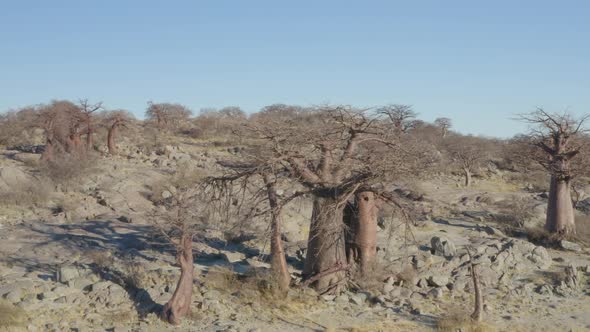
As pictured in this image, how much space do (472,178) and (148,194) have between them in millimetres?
16585

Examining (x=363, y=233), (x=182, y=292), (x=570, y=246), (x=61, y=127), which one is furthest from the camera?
(x=61, y=127)

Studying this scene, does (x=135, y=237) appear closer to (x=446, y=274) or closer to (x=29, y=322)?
A: (x=29, y=322)

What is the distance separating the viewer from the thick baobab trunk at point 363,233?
9.28m

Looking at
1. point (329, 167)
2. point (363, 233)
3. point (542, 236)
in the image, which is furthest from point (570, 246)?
point (329, 167)

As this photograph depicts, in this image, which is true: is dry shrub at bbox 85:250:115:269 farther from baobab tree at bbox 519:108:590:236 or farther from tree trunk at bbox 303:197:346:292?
baobab tree at bbox 519:108:590:236

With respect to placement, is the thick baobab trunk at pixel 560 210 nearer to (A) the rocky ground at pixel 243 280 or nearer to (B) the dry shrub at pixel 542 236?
(B) the dry shrub at pixel 542 236

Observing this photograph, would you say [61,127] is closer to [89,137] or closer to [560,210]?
[89,137]

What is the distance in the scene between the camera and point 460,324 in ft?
24.7

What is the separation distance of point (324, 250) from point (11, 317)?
4.60 meters

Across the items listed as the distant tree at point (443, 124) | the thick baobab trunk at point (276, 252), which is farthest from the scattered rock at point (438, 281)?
the distant tree at point (443, 124)

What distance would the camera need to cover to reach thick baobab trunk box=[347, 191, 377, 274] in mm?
9284

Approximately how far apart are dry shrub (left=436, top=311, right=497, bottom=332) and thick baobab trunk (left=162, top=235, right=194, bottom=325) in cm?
360

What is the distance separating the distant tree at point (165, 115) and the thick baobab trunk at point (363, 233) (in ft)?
81.8

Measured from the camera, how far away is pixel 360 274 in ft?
30.2
